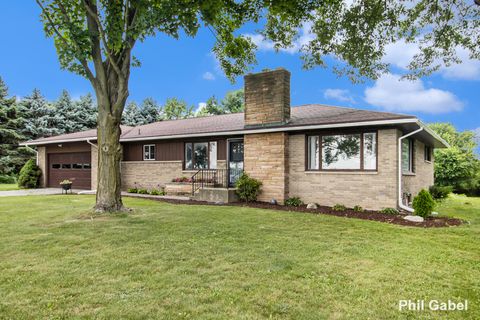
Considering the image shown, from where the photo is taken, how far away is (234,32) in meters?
12.5

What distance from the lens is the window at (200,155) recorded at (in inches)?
576

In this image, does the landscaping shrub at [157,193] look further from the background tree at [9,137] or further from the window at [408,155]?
the background tree at [9,137]

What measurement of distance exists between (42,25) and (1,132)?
23845 millimetres

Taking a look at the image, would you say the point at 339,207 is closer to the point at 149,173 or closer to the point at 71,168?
the point at 149,173

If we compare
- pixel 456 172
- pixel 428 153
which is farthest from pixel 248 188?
pixel 456 172

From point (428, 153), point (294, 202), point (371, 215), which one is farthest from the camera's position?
point (428, 153)

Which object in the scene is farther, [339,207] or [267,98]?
[267,98]

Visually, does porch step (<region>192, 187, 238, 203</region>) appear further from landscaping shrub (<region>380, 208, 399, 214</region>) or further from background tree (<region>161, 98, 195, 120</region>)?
background tree (<region>161, 98, 195, 120</region>)

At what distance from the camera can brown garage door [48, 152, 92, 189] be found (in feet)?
63.1

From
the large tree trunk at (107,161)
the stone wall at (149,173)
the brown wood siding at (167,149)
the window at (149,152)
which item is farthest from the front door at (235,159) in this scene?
the large tree trunk at (107,161)

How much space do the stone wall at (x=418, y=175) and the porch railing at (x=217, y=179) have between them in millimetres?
6426

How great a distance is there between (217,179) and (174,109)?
30.6 m

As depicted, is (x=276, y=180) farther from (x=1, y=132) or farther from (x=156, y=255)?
(x=1, y=132)

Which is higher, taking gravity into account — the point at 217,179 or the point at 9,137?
the point at 9,137
